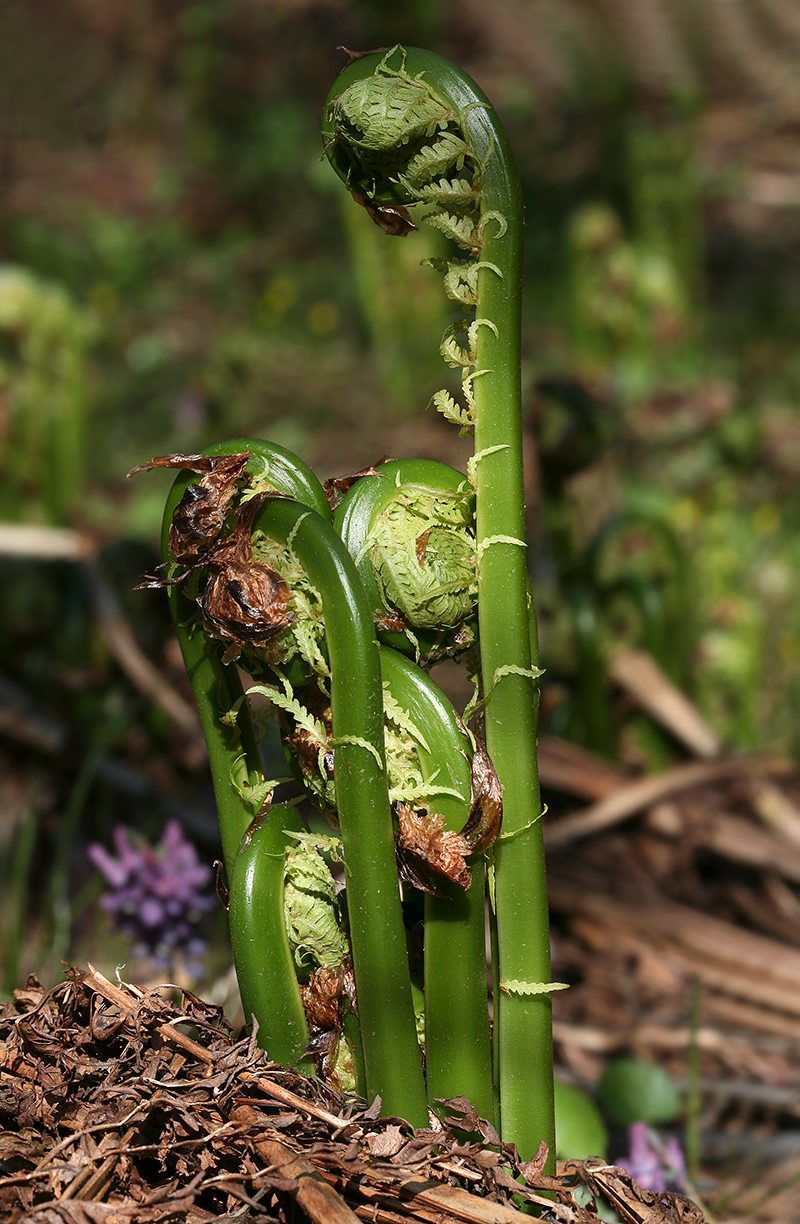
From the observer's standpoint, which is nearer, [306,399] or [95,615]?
[95,615]

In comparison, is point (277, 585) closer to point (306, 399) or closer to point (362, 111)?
point (362, 111)

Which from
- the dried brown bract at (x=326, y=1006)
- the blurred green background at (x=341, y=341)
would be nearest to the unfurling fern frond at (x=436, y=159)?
the dried brown bract at (x=326, y=1006)

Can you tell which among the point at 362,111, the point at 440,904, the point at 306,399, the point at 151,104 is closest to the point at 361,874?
the point at 440,904

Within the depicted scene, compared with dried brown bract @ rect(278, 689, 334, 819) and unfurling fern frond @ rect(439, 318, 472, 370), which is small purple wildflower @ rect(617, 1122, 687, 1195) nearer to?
dried brown bract @ rect(278, 689, 334, 819)

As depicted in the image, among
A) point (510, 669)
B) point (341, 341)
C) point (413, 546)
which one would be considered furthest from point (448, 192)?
point (341, 341)

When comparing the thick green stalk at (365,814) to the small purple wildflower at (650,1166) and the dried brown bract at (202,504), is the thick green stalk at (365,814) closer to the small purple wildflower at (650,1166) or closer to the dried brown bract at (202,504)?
the dried brown bract at (202,504)

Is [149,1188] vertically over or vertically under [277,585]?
under

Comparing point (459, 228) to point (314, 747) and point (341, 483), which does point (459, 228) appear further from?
point (314, 747)
